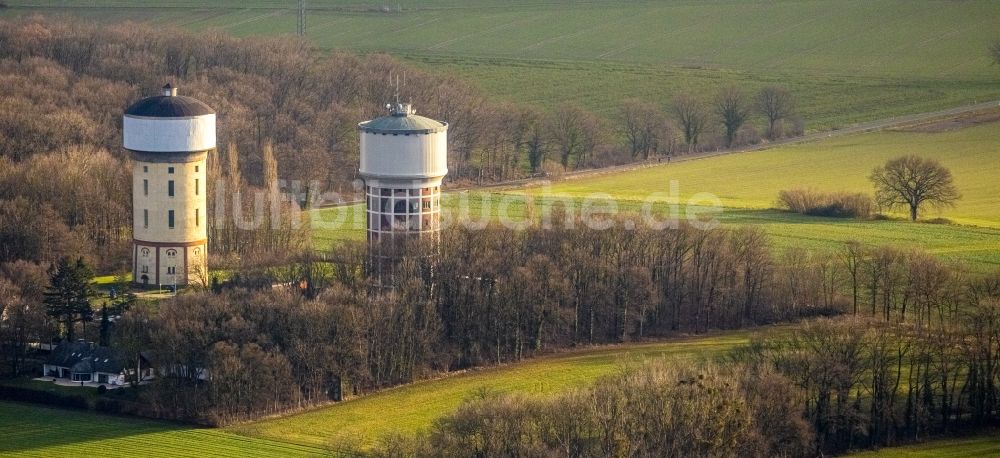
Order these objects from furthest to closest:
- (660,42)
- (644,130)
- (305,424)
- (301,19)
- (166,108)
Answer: (660,42), (301,19), (644,130), (166,108), (305,424)

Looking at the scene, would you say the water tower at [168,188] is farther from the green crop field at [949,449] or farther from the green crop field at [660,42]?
the green crop field at [660,42]

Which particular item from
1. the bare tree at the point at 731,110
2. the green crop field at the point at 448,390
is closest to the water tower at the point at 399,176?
the green crop field at the point at 448,390

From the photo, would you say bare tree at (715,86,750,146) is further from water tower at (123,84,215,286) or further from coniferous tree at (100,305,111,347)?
coniferous tree at (100,305,111,347)

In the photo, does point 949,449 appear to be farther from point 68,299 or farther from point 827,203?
point 827,203

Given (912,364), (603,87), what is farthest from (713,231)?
(603,87)

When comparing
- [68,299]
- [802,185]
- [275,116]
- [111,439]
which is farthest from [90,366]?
[275,116]

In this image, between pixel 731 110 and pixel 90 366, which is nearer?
pixel 90 366
